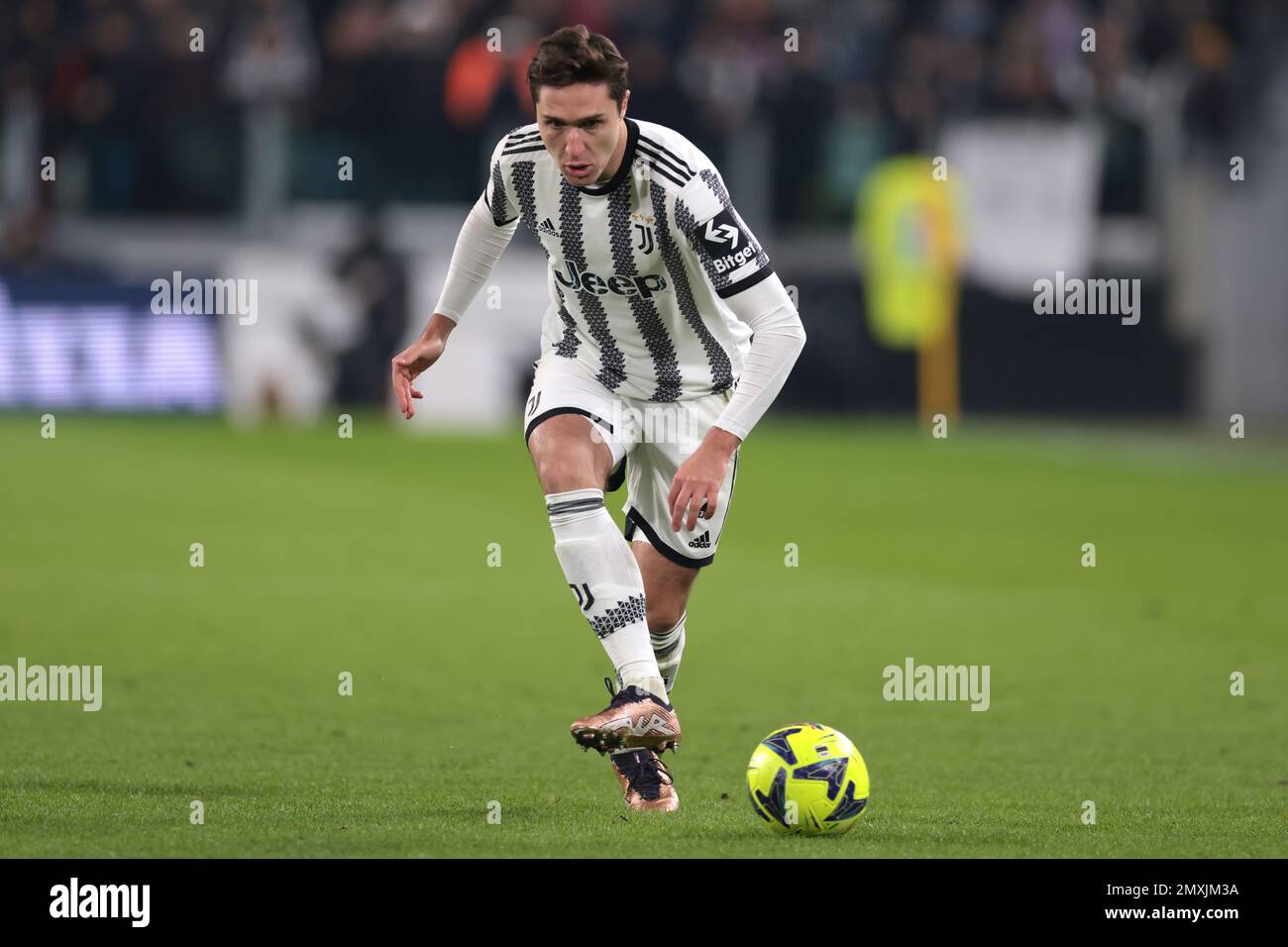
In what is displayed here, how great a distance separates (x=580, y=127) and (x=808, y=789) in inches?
74.1

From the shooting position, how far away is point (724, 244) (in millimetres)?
6059

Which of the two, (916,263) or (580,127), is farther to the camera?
(916,263)

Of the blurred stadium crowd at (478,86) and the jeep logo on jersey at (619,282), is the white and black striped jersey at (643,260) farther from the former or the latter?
the blurred stadium crowd at (478,86)

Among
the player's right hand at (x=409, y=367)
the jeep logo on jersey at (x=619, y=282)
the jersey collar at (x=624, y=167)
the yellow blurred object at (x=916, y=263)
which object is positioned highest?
the yellow blurred object at (x=916, y=263)

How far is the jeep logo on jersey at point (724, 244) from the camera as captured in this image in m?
6.06

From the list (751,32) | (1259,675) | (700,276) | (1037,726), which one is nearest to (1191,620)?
(1259,675)

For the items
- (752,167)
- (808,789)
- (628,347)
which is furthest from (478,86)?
(808,789)

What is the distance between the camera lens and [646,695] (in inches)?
233

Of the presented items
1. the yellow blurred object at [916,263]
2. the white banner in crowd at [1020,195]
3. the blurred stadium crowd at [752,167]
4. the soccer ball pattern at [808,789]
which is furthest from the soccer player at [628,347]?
the white banner in crowd at [1020,195]

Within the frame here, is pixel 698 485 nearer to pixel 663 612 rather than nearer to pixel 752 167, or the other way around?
pixel 663 612

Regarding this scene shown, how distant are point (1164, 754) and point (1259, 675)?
6.69ft

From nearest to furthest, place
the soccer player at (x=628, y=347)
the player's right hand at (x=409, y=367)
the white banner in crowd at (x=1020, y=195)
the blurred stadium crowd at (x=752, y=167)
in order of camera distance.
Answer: the soccer player at (x=628, y=347), the player's right hand at (x=409, y=367), the blurred stadium crowd at (x=752, y=167), the white banner in crowd at (x=1020, y=195)

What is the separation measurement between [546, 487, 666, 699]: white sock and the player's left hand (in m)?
0.31

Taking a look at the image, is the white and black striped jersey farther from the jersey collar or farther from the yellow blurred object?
the yellow blurred object
